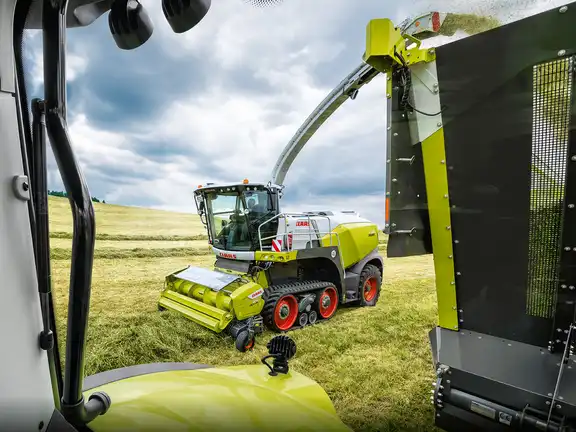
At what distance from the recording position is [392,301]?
6.53m

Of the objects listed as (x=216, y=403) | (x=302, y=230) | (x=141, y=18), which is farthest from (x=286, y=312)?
(x=141, y=18)

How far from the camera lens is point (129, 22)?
0.79 meters

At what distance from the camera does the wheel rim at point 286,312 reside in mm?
4605

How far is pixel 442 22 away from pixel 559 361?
6.19 ft

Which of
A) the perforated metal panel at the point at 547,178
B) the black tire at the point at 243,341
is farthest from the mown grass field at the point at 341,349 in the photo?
the perforated metal panel at the point at 547,178

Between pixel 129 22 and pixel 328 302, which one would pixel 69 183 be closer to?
pixel 129 22

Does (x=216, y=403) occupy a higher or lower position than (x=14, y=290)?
lower

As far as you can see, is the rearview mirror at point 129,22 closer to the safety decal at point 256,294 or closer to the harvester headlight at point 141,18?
the harvester headlight at point 141,18

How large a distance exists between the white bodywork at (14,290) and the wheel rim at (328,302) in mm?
4872

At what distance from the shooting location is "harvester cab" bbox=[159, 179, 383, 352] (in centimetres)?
433

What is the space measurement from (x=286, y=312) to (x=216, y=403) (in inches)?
152

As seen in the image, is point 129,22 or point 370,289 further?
point 370,289

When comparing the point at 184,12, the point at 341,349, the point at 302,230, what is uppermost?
the point at 184,12

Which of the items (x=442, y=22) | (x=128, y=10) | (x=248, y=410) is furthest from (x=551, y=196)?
(x=128, y=10)
